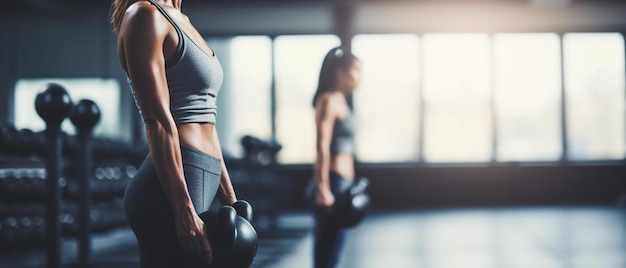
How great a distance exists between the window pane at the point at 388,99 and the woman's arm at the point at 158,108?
24.0 feet

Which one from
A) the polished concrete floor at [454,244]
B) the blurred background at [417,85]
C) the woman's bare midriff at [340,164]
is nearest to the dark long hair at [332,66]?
the woman's bare midriff at [340,164]

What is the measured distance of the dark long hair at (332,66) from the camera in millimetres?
2271

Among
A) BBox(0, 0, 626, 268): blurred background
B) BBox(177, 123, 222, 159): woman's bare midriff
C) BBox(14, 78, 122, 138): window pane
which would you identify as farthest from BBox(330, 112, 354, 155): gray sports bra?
BBox(14, 78, 122, 138): window pane

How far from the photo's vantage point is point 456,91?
831cm

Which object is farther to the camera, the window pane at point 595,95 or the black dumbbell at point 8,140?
the window pane at point 595,95

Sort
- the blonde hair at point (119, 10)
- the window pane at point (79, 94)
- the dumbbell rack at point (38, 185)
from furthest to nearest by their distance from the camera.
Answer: the window pane at point (79, 94), the dumbbell rack at point (38, 185), the blonde hair at point (119, 10)

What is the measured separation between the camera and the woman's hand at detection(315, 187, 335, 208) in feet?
7.43

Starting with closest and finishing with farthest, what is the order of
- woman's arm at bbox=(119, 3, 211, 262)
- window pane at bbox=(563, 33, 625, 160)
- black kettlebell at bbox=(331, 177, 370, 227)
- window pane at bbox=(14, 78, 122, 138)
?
1. woman's arm at bbox=(119, 3, 211, 262)
2. black kettlebell at bbox=(331, 177, 370, 227)
3. window pane at bbox=(14, 78, 122, 138)
4. window pane at bbox=(563, 33, 625, 160)

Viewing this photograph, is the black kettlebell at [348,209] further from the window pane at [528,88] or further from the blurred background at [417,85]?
the window pane at [528,88]

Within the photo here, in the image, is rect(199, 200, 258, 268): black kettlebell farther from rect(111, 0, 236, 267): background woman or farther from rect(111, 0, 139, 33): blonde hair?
rect(111, 0, 139, 33): blonde hair

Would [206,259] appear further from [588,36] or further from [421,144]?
[588,36]

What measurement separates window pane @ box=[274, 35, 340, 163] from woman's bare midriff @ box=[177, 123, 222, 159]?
7.07m

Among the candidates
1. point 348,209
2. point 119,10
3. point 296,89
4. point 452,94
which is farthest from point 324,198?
point 452,94

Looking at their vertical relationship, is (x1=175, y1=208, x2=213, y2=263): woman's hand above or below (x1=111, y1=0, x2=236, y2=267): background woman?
below
